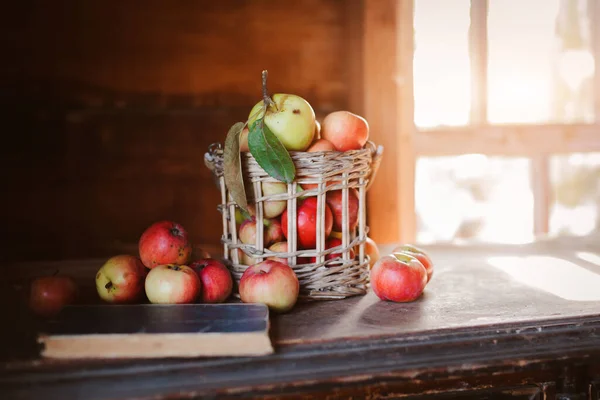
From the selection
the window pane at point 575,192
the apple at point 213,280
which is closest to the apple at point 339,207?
the apple at point 213,280

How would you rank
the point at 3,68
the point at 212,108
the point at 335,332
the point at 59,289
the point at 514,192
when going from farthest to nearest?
the point at 514,192
the point at 212,108
the point at 3,68
the point at 59,289
the point at 335,332

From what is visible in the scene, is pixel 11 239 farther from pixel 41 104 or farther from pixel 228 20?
pixel 228 20

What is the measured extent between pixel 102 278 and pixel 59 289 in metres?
0.07

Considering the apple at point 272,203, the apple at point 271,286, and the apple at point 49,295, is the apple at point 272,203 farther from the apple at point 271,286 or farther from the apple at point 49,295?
the apple at point 49,295

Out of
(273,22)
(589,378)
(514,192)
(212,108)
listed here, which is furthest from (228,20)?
(589,378)

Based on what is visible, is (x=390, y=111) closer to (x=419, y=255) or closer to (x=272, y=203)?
(x=419, y=255)

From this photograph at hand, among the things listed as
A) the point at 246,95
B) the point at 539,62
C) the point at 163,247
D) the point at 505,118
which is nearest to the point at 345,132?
the point at 163,247

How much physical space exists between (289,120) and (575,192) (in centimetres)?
215

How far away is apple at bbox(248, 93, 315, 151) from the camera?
3.18 ft

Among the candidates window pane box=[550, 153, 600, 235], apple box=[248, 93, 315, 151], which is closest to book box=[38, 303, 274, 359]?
apple box=[248, 93, 315, 151]

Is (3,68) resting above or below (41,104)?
above

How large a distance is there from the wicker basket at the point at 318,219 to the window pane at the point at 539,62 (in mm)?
1683

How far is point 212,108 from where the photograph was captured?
2096 mm

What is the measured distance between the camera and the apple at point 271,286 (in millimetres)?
903
